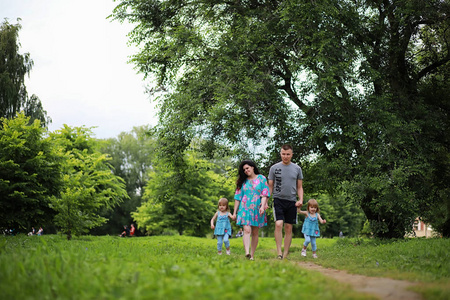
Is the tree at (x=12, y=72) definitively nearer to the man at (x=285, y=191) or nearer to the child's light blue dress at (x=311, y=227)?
the child's light blue dress at (x=311, y=227)

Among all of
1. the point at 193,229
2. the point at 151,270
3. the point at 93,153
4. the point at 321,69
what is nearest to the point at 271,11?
the point at 321,69

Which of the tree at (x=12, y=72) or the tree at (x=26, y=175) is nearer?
the tree at (x=26, y=175)

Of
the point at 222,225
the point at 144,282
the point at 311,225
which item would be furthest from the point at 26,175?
the point at 144,282

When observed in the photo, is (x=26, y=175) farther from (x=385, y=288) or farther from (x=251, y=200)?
(x=385, y=288)

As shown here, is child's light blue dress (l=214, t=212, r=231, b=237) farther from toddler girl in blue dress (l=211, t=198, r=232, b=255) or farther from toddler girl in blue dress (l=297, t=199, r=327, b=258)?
toddler girl in blue dress (l=297, t=199, r=327, b=258)

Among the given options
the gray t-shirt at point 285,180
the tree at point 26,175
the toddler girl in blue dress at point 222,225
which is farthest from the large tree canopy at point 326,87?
the tree at point 26,175

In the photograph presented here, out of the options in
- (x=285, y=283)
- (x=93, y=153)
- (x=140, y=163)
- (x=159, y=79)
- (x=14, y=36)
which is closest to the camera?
(x=285, y=283)

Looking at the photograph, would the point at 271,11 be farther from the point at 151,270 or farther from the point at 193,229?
the point at 193,229

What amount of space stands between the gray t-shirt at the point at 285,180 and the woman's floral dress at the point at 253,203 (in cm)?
40

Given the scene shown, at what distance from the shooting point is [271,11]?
1681 cm

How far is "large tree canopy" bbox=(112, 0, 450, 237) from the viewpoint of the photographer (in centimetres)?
1495

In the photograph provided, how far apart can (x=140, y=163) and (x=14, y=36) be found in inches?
1099

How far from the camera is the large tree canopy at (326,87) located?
14.9 m

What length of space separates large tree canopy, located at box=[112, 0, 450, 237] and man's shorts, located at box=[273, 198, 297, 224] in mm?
5369
